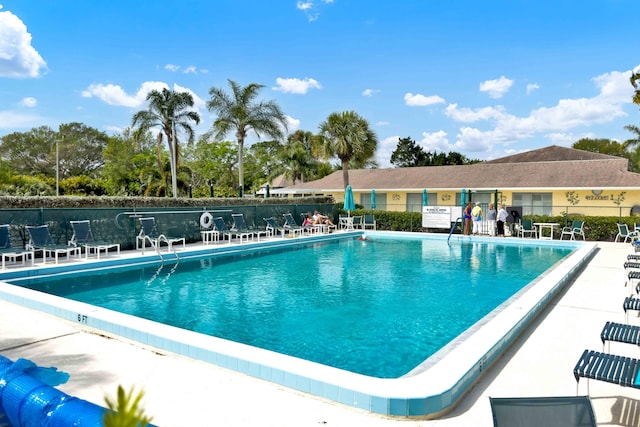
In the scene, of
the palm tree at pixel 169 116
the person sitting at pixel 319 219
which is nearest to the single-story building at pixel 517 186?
the person sitting at pixel 319 219

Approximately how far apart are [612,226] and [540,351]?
17020 mm

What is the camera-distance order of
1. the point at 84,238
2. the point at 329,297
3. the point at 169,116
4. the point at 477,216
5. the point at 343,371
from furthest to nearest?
the point at 169,116, the point at 477,216, the point at 84,238, the point at 329,297, the point at 343,371

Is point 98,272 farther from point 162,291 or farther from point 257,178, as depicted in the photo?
point 257,178

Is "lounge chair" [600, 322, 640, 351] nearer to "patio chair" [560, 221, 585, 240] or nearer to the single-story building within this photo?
"patio chair" [560, 221, 585, 240]

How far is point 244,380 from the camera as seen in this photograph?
173 inches

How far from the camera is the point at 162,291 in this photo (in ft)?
31.1

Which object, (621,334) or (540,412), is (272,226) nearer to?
(621,334)

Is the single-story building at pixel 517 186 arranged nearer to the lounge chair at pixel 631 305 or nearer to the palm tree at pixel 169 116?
the palm tree at pixel 169 116

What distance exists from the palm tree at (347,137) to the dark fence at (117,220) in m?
11.3

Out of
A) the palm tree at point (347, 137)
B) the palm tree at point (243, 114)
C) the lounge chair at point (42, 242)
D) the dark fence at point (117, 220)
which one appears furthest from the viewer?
the palm tree at point (347, 137)

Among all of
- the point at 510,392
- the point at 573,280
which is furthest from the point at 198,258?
the point at 510,392

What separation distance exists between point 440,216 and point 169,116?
21480 mm

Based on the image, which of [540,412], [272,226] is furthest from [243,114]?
[540,412]

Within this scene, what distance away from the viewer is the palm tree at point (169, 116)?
3250 cm
